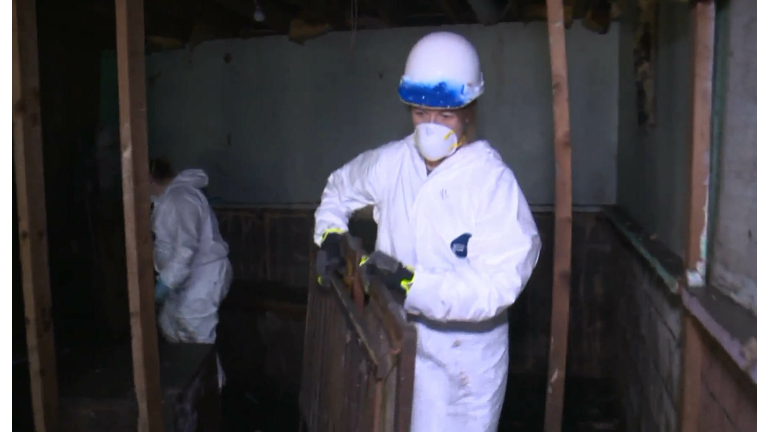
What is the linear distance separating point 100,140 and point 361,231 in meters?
1.57

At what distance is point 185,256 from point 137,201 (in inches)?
42.2

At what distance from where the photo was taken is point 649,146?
2602 mm

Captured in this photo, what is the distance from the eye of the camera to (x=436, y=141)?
1.64 meters

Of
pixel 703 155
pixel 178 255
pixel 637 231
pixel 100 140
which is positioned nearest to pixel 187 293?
pixel 178 255

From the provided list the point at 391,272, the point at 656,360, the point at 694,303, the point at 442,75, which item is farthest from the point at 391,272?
the point at 656,360

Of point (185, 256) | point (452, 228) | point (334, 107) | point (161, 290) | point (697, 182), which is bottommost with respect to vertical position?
point (161, 290)

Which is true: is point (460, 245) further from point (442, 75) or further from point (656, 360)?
point (656, 360)

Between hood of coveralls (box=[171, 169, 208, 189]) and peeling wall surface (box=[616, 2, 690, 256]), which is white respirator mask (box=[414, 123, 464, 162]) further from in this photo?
hood of coveralls (box=[171, 169, 208, 189])

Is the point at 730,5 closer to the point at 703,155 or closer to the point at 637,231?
the point at 703,155

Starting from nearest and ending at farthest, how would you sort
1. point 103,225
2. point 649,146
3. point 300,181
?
1. point 649,146
2. point 103,225
3. point 300,181

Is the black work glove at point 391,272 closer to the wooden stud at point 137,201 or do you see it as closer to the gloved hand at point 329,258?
the gloved hand at point 329,258

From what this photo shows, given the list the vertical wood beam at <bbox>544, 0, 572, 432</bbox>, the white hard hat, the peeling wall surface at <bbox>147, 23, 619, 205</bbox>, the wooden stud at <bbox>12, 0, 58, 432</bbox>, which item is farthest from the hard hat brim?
the peeling wall surface at <bbox>147, 23, 619, 205</bbox>

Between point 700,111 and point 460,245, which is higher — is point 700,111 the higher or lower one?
the higher one

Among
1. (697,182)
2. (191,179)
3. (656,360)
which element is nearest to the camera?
Answer: (697,182)
